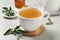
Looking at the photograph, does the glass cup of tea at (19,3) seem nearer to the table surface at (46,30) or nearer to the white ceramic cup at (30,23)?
the table surface at (46,30)

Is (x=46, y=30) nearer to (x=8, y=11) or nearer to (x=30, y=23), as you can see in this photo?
(x=30, y=23)

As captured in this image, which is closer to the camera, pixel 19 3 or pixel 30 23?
pixel 30 23

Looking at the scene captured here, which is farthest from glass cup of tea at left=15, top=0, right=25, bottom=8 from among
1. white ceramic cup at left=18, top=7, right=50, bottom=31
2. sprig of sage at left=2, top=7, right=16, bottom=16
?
white ceramic cup at left=18, top=7, right=50, bottom=31

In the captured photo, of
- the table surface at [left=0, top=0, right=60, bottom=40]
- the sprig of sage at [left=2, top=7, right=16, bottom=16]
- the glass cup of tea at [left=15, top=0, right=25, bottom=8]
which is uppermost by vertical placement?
the glass cup of tea at [left=15, top=0, right=25, bottom=8]

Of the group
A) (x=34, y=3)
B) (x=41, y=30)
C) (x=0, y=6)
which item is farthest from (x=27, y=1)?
(x=41, y=30)

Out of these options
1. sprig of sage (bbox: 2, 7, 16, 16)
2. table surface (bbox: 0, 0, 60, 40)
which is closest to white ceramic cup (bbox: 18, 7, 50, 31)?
table surface (bbox: 0, 0, 60, 40)

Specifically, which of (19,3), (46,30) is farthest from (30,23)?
(19,3)

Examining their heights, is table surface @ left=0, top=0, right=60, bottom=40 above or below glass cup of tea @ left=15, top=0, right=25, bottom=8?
below

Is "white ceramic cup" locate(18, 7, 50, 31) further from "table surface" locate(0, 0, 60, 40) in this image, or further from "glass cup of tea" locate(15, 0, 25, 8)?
"glass cup of tea" locate(15, 0, 25, 8)

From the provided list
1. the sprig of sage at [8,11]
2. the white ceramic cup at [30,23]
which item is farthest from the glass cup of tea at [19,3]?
the white ceramic cup at [30,23]

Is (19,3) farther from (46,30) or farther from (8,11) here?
(46,30)

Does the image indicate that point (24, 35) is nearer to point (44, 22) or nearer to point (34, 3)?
point (44, 22)

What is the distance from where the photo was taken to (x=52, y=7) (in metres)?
0.83

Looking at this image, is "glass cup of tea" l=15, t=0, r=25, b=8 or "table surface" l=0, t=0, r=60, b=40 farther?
"glass cup of tea" l=15, t=0, r=25, b=8
